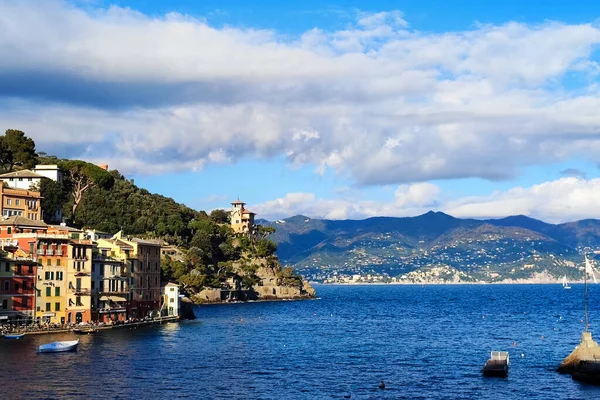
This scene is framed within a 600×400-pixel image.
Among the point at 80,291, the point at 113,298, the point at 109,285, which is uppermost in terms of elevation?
the point at 109,285

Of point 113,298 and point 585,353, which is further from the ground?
point 113,298

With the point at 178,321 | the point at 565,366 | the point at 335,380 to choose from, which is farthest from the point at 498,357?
the point at 178,321

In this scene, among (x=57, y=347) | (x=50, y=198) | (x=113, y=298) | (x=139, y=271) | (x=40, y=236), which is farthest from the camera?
(x=50, y=198)

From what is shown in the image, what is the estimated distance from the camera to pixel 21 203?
164625 mm

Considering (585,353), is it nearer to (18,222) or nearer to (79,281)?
(79,281)

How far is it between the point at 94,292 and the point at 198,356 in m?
35.1

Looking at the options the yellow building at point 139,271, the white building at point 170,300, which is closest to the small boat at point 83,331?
the yellow building at point 139,271

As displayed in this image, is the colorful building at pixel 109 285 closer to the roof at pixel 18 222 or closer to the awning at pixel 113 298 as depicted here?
the awning at pixel 113 298

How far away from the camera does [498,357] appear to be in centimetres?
8938

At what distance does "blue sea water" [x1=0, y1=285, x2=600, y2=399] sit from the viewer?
245 feet

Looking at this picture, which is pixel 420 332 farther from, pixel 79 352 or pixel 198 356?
pixel 79 352

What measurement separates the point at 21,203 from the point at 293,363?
90.8 metres

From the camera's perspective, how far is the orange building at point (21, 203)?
527ft

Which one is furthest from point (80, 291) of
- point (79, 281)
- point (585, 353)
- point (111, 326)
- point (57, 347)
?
point (585, 353)
